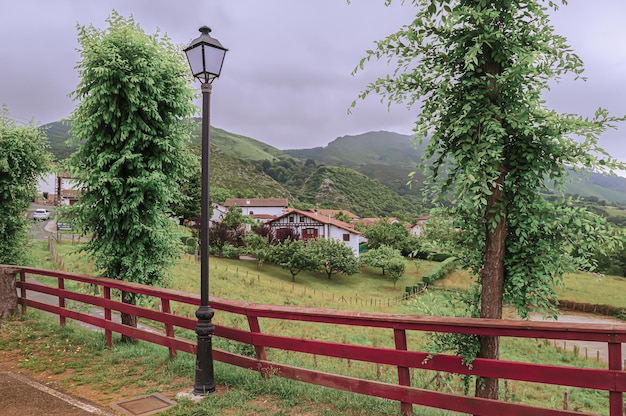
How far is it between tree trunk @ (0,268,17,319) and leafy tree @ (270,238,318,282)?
35826 mm

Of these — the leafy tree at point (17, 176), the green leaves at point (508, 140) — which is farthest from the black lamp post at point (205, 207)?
the leafy tree at point (17, 176)

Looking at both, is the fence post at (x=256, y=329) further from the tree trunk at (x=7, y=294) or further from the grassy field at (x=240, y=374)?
the tree trunk at (x=7, y=294)

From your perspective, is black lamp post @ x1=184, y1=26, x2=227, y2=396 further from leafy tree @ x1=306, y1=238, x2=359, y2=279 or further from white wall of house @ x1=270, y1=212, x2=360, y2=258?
white wall of house @ x1=270, y1=212, x2=360, y2=258

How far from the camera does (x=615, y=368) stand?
328cm

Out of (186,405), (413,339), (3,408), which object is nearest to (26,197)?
(3,408)

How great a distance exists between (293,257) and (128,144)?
3709 cm

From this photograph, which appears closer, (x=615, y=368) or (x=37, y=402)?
(x=615, y=368)

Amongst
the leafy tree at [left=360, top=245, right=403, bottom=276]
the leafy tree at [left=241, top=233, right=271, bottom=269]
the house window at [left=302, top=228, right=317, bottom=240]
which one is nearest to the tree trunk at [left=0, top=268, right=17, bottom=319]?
the leafy tree at [left=241, top=233, right=271, bottom=269]

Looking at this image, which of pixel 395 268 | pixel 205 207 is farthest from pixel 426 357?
pixel 395 268

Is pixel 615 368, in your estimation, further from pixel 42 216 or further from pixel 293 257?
pixel 293 257

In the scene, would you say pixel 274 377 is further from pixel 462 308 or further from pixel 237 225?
pixel 237 225

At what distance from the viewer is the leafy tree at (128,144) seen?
8750 mm

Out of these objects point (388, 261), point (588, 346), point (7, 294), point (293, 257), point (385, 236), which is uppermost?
point (7, 294)

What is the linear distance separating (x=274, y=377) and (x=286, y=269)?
144ft
